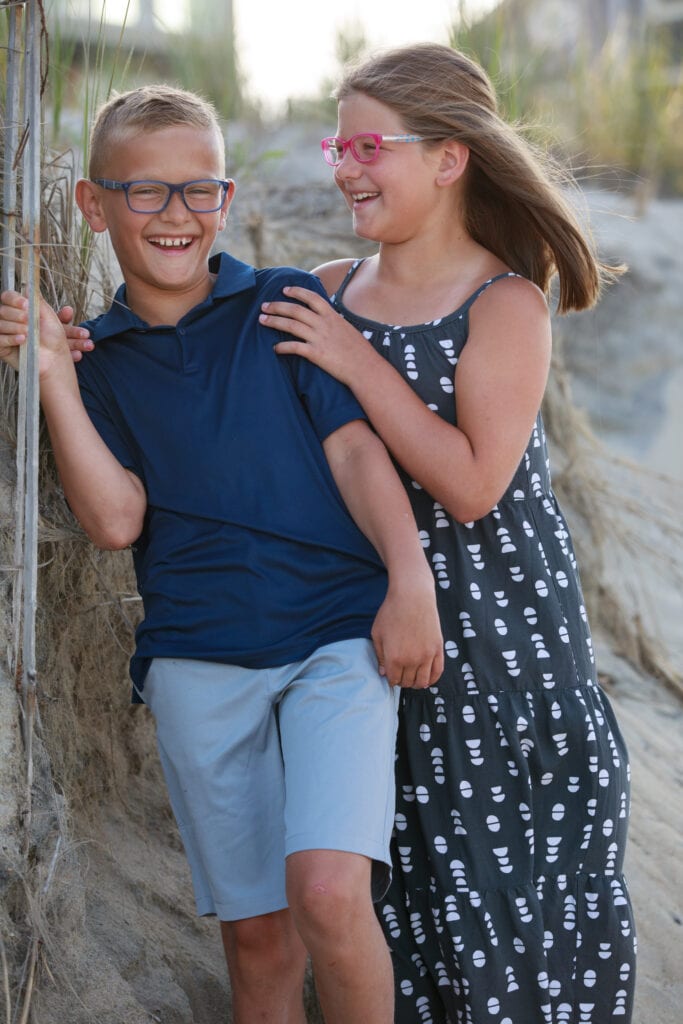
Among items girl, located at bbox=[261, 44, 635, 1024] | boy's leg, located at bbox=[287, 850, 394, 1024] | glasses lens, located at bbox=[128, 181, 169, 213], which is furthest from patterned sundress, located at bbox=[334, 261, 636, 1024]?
glasses lens, located at bbox=[128, 181, 169, 213]

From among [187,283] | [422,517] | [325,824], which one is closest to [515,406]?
[422,517]

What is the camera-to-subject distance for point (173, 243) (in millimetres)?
1977

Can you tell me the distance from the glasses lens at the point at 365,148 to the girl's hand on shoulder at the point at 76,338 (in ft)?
1.96

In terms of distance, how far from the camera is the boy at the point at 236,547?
180cm

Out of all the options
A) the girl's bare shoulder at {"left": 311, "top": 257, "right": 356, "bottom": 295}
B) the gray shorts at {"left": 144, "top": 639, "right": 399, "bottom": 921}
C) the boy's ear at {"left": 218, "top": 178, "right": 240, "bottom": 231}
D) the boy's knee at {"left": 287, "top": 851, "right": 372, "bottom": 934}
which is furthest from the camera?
the girl's bare shoulder at {"left": 311, "top": 257, "right": 356, "bottom": 295}

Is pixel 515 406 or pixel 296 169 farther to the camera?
pixel 296 169

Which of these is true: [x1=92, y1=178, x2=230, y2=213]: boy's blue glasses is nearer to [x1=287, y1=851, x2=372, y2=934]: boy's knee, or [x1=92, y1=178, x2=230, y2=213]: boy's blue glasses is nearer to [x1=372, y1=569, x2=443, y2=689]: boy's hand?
[x1=372, y1=569, x2=443, y2=689]: boy's hand

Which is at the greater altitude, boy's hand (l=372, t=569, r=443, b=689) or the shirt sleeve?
the shirt sleeve

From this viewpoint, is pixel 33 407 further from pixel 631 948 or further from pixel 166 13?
pixel 166 13

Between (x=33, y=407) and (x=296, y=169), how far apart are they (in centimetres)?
420

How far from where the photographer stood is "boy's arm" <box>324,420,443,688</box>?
1835mm

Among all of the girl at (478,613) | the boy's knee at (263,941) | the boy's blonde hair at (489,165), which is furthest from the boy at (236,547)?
the boy's blonde hair at (489,165)

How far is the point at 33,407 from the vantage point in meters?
1.82

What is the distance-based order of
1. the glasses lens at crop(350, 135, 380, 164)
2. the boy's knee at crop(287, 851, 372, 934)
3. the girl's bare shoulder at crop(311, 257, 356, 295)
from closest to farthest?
the boy's knee at crop(287, 851, 372, 934) → the glasses lens at crop(350, 135, 380, 164) → the girl's bare shoulder at crop(311, 257, 356, 295)
